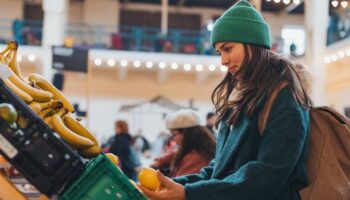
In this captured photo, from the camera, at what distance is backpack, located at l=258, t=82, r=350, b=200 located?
1.62 m

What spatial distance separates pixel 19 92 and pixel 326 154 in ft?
2.84

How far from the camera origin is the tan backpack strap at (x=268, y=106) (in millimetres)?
1611

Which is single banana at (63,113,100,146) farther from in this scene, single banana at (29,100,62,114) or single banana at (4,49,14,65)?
single banana at (4,49,14,65)

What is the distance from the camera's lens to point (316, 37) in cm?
1469

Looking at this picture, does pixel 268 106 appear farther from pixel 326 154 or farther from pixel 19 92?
pixel 19 92

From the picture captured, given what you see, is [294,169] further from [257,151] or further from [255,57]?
[255,57]

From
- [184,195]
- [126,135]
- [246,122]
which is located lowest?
[126,135]

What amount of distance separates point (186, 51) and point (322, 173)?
14.9 meters

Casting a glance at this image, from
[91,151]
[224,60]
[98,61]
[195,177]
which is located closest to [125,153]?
[195,177]

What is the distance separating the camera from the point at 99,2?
60.1 feet

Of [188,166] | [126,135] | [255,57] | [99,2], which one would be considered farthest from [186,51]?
[255,57]

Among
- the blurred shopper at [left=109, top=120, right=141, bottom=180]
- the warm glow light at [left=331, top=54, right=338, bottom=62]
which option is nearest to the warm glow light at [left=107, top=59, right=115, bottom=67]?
the warm glow light at [left=331, top=54, right=338, bottom=62]

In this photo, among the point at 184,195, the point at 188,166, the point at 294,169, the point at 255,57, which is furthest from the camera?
the point at 188,166

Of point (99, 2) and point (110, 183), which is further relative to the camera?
point (99, 2)
